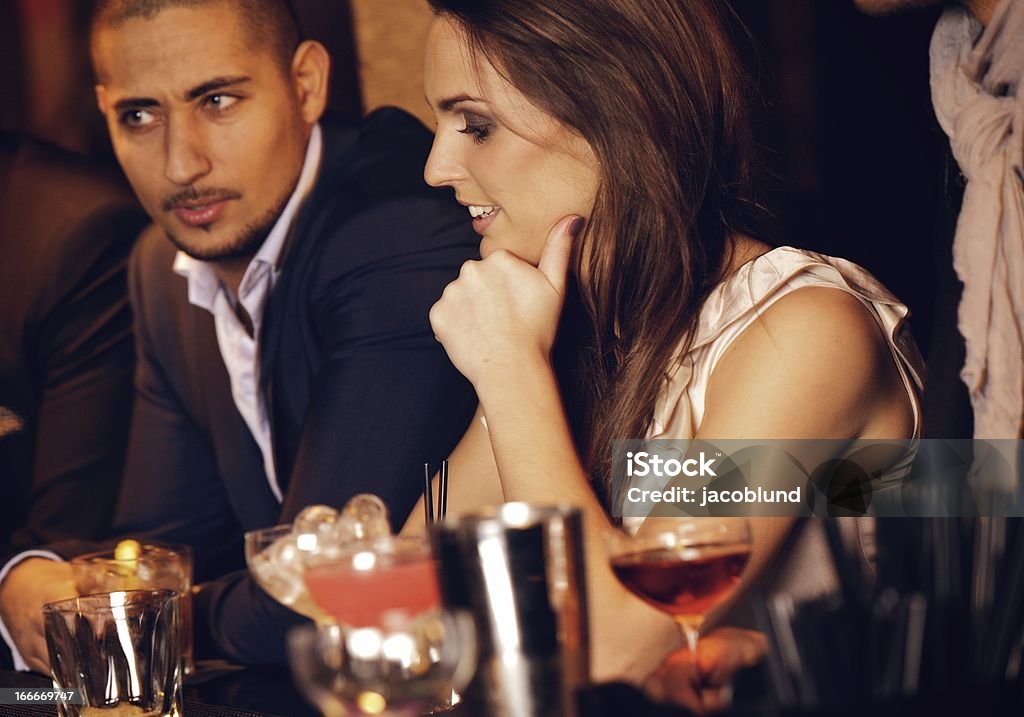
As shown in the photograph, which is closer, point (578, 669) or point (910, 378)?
point (578, 669)

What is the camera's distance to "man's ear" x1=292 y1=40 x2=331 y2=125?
7.19ft

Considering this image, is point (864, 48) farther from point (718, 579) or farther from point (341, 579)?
point (341, 579)

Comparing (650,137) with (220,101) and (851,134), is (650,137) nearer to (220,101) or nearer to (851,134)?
(851,134)

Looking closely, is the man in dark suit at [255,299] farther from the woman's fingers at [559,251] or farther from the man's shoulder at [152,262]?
the woman's fingers at [559,251]

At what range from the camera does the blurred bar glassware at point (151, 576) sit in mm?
1985

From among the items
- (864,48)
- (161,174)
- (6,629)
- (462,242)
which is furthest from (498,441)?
(6,629)

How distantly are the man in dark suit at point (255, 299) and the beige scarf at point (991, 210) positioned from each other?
0.82m

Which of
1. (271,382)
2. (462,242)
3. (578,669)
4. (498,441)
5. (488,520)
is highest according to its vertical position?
(462,242)

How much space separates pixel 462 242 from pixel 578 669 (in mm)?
1220

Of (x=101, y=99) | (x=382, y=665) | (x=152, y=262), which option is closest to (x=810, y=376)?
(x=382, y=665)

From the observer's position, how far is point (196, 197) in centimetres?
227

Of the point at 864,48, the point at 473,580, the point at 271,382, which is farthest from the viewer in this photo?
the point at 271,382

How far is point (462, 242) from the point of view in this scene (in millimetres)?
2016

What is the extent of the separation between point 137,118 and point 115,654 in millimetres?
1264
